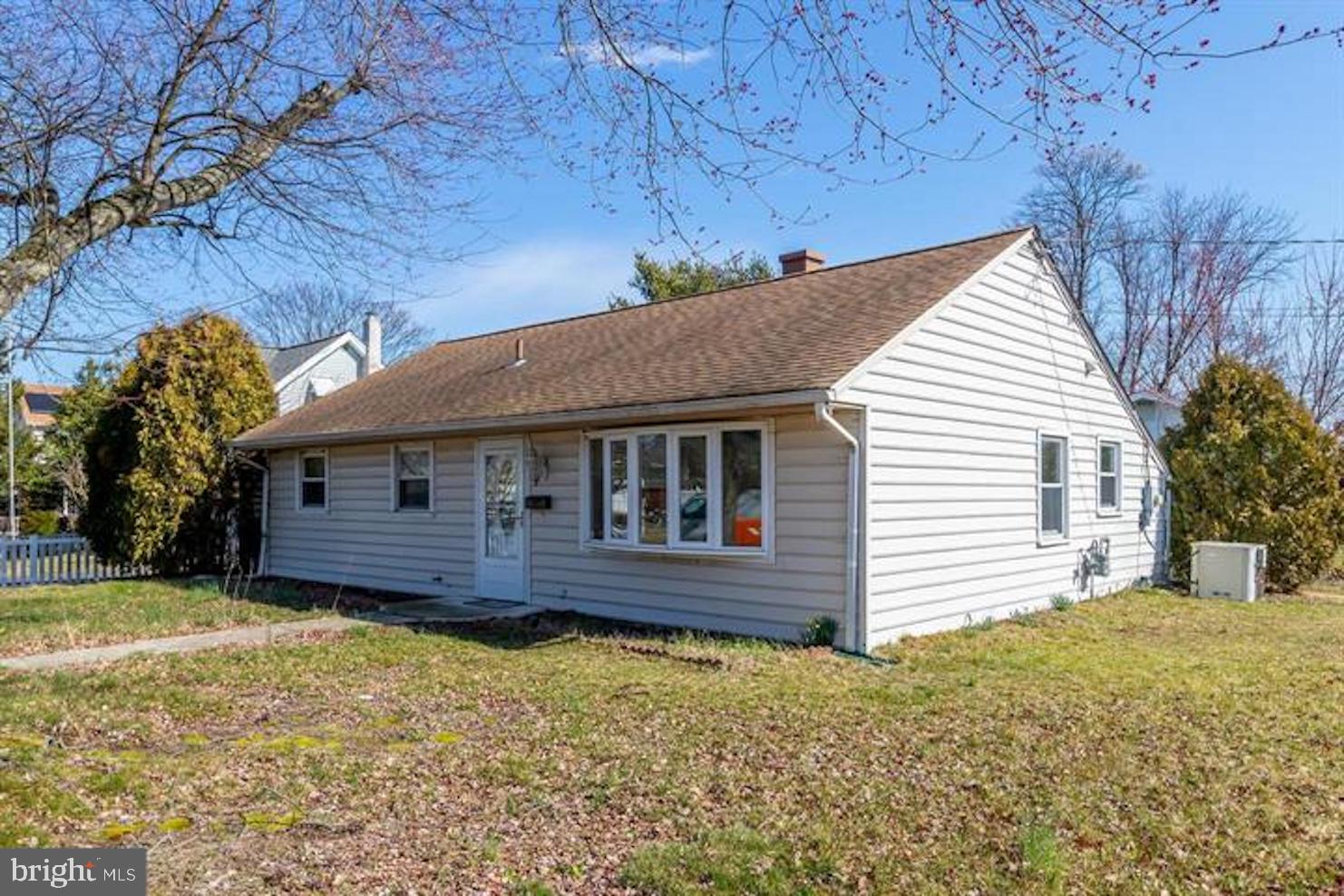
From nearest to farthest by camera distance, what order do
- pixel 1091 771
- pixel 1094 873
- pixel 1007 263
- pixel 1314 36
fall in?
pixel 1314 36 < pixel 1094 873 < pixel 1091 771 < pixel 1007 263

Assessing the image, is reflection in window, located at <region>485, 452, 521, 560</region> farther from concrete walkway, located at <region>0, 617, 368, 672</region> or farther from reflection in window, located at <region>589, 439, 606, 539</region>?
concrete walkway, located at <region>0, 617, 368, 672</region>

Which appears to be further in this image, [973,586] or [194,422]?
[194,422]

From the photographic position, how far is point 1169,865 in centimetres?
400

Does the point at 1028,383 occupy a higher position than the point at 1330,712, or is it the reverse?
the point at 1028,383

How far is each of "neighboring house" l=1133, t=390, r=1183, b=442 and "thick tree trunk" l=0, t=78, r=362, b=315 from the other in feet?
54.0

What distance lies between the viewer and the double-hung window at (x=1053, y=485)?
12.0 meters

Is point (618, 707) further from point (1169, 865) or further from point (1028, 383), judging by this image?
point (1028, 383)

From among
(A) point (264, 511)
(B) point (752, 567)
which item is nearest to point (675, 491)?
(B) point (752, 567)

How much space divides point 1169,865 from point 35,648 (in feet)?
30.9

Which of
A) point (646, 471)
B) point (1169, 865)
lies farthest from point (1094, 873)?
point (646, 471)

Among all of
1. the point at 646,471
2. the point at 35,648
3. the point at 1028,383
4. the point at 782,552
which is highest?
the point at 1028,383

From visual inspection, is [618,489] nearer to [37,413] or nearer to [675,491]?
[675,491]

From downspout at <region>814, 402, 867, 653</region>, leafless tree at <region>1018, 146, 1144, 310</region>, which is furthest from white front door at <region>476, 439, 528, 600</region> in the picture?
leafless tree at <region>1018, 146, 1144, 310</region>

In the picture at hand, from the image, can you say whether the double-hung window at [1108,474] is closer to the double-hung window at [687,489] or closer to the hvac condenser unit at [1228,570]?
the hvac condenser unit at [1228,570]
